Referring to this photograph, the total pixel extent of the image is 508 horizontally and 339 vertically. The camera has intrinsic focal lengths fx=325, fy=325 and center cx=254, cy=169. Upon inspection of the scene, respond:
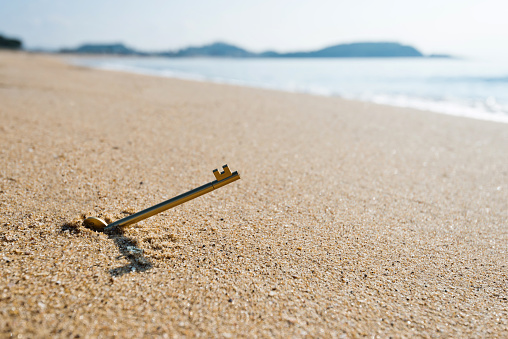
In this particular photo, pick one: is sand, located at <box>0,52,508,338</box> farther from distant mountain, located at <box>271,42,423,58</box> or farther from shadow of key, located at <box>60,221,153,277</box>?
distant mountain, located at <box>271,42,423,58</box>

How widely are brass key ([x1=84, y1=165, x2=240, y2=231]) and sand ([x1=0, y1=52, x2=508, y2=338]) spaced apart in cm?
8

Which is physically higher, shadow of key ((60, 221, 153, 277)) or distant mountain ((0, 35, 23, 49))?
distant mountain ((0, 35, 23, 49))

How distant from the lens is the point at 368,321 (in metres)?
1.43

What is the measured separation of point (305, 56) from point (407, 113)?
78.5 m

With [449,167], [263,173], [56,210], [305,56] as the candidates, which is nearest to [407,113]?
[449,167]

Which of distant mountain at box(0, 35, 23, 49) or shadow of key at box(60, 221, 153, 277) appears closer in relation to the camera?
Answer: shadow of key at box(60, 221, 153, 277)

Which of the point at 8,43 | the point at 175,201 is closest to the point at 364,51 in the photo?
the point at 8,43

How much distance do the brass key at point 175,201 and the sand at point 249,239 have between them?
0.26ft

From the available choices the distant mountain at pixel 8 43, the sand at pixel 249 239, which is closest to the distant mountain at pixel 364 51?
the distant mountain at pixel 8 43

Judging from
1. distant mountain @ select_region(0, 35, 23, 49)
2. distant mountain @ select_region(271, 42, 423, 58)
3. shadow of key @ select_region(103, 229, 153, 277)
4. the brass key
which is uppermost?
distant mountain @ select_region(271, 42, 423, 58)

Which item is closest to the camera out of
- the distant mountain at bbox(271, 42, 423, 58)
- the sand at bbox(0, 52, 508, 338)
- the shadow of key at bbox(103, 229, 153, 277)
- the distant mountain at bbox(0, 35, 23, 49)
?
the sand at bbox(0, 52, 508, 338)

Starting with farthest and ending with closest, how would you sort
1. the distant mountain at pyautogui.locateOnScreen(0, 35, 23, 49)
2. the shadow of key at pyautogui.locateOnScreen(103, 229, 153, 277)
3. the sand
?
the distant mountain at pyautogui.locateOnScreen(0, 35, 23, 49), the shadow of key at pyautogui.locateOnScreen(103, 229, 153, 277), the sand

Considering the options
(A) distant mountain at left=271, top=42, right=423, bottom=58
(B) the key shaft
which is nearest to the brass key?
(B) the key shaft

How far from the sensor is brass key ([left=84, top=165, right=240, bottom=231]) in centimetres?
165
